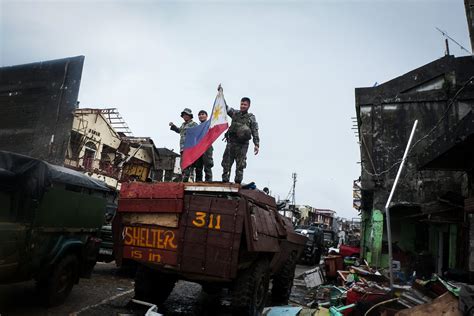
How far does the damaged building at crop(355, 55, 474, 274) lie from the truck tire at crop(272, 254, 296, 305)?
6347 mm

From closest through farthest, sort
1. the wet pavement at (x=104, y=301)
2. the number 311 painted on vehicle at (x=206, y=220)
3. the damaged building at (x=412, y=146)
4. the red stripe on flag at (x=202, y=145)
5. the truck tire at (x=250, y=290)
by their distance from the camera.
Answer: the number 311 painted on vehicle at (x=206, y=220)
the truck tire at (x=250, y=290)
the wet pavement at (x=104, y=301)
the red stripe on flag at (x=202, y=145)
the damaged building at (x=412, y=146)

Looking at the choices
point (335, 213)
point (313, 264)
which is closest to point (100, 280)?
point (313, 264)

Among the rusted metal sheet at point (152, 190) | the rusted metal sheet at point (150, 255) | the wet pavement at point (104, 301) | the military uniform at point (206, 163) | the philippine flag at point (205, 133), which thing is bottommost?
the wet pavement at point (104, 301)

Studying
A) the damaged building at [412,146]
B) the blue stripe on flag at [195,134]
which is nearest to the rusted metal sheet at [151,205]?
the blue stripe on flag at [195,134]

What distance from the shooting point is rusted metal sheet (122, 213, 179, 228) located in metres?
5.48

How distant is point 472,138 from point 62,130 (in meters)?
18.2

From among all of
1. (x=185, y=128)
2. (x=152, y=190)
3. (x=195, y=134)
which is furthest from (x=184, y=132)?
(x=152, y=190)

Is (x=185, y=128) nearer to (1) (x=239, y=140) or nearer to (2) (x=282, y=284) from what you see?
(1) (x=239, y=140)

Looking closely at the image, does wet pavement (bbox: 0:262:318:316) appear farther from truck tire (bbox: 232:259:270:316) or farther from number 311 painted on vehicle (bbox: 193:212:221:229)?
number 311 painted on vehicle (bbox: 193:212:221:229)

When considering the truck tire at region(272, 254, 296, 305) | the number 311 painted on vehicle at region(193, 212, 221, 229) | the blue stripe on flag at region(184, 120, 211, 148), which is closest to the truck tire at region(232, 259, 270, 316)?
the number 311 painted on vehicle at region(193, 212, 221, 229)

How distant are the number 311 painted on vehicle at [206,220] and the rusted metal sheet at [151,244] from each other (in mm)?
374

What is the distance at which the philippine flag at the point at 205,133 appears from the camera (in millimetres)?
7211

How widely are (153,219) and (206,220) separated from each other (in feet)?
3.05

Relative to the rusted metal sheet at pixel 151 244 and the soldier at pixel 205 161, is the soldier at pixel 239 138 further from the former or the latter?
the rusted metal sheet at pixel 151 244
